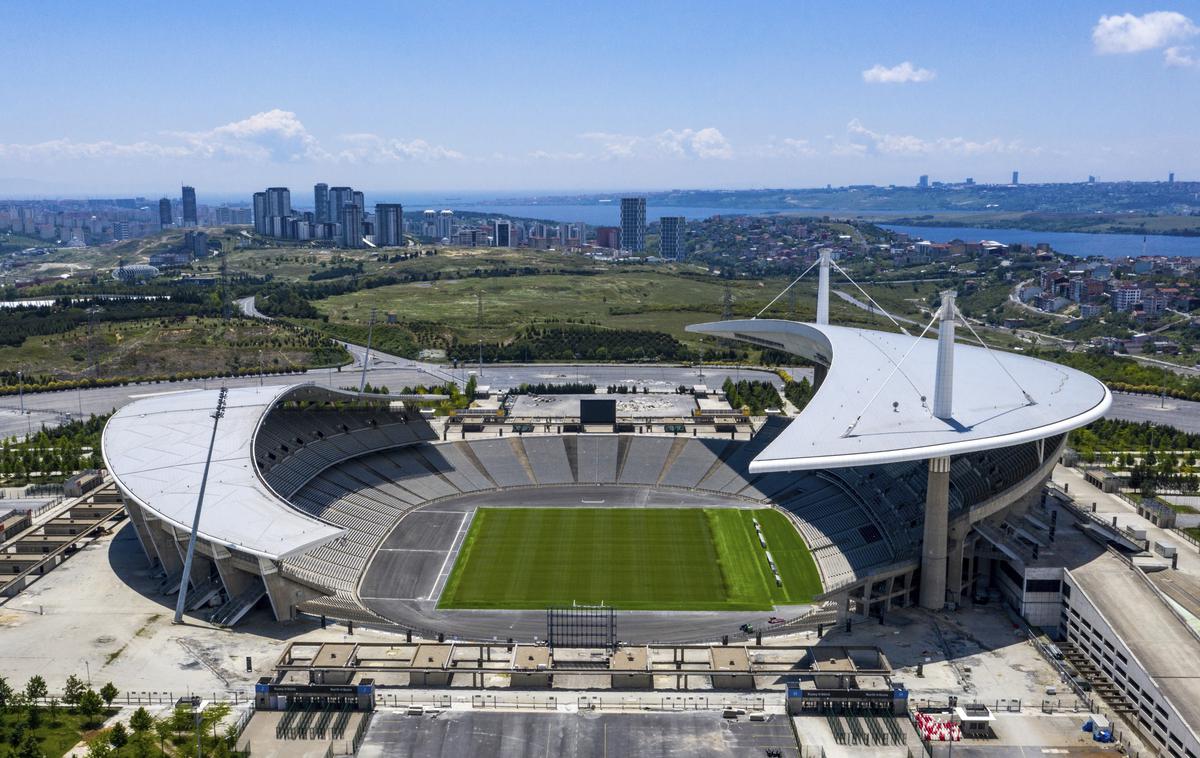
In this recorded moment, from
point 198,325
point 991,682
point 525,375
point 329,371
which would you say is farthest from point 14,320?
point 991,682

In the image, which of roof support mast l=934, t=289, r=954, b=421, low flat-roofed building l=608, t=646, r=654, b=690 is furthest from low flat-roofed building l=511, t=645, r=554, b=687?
roof support mast l=934, t=289, r=954, b=421

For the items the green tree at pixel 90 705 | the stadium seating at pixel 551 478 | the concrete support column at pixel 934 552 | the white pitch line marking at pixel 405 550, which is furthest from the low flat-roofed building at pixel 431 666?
the concrete support column at pixel 934 552

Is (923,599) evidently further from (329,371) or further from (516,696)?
(329,371)

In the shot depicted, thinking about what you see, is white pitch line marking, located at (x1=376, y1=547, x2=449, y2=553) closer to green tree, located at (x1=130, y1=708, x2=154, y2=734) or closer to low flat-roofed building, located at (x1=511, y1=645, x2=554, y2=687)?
low flat-roofed building, located at (x1=511, y1=645, x2=554, y2=687)

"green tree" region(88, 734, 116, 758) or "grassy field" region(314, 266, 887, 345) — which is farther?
"grassy field" region(314, 266, 887, 345)

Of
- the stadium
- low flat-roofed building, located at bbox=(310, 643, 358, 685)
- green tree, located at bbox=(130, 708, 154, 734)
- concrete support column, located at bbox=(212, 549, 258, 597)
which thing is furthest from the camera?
the stadium

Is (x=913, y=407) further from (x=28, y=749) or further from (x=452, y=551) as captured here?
(x=28, y=749)

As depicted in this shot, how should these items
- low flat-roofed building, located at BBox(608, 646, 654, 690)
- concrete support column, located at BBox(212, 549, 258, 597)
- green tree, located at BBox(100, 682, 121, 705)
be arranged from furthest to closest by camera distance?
concrete support column, located at BBox(212, 549, 258, 597) → low flat-roofed building, located at BBox(608, 646, 654, 690) → green tree, located at BBox(100, 682, 121, 705)

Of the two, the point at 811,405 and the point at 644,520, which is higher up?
the point at 811,405
